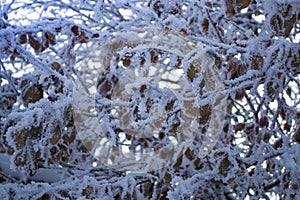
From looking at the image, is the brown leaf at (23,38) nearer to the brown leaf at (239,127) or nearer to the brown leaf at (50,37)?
the brown leaf at (50,37)

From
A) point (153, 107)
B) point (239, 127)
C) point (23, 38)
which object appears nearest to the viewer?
point (153, 107)

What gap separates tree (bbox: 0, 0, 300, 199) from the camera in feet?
7.59

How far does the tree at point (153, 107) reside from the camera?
231 centimetres

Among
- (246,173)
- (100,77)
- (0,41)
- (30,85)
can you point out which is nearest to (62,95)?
(30,85)

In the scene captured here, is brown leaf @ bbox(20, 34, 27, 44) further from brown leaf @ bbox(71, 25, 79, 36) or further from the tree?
brown leaf @ bbox(71, 25, 79, 36)

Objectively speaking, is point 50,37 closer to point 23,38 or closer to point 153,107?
point 23,38

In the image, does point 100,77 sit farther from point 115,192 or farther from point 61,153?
point 115,192

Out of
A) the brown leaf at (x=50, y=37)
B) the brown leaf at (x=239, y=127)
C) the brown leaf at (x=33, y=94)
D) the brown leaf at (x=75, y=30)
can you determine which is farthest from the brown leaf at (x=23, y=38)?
the brown leaf at (x=239, y=127)

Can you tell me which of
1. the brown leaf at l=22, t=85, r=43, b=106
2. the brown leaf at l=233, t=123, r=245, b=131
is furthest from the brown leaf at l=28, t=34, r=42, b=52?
the brown leaf at l=233, t=123, r=245, b=131

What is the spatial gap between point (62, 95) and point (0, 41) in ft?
1.76

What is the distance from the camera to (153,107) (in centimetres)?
240

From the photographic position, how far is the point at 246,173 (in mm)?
2771

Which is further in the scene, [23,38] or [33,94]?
[23,38]

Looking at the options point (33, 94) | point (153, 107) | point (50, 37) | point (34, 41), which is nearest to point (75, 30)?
point (50, 37)
